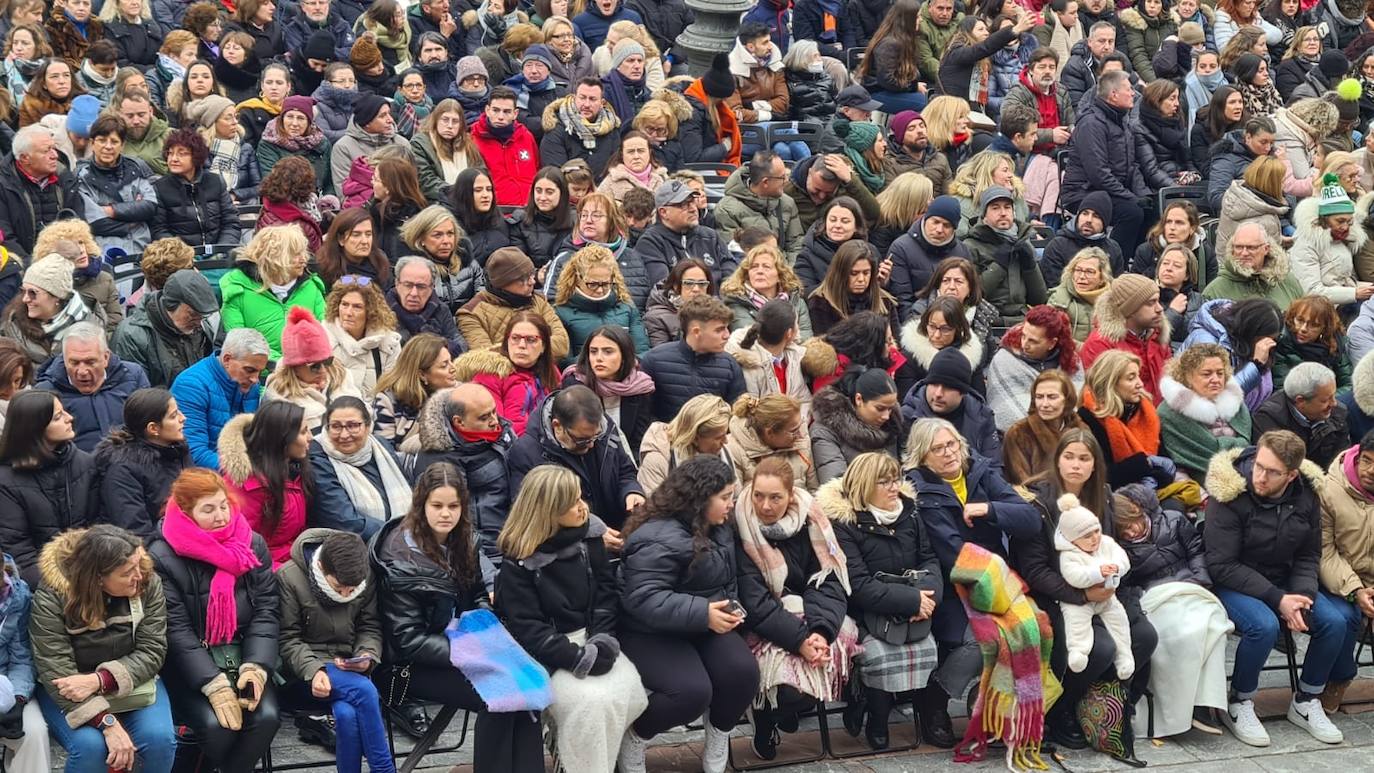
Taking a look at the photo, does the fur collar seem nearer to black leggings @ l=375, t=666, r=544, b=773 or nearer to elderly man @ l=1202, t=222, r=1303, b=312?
elderly man @ l=1202, t=222, r=1303, b=312

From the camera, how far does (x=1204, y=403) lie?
35.7 feet

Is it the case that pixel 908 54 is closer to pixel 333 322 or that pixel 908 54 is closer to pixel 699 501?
pixel 333 322

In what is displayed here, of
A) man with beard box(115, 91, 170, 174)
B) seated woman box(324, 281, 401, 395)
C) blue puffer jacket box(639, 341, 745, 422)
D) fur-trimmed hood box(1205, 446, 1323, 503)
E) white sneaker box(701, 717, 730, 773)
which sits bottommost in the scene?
man with beard box(115, 91, 170, 174)

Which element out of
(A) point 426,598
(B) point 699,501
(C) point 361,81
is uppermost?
(B) point 699,501

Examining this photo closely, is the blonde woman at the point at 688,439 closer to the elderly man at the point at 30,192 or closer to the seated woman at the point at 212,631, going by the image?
the seated woman at the point at 212,631

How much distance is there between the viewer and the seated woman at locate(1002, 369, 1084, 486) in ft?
33.7

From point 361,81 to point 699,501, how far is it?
285 inches

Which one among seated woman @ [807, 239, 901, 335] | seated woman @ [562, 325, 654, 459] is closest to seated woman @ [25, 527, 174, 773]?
seated woman @ [562, 325, 654, 459]

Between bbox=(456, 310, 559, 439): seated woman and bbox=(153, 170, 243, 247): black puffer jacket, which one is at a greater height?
bbox=(456, 310, 559, 439): seated woman

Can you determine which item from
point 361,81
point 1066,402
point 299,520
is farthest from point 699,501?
point 361,81

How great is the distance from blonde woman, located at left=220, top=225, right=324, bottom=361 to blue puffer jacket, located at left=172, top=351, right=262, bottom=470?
0.92m

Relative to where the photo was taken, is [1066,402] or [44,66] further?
[44,66]

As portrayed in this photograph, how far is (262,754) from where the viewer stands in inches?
330

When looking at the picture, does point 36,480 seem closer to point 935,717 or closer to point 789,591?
point 789,591
